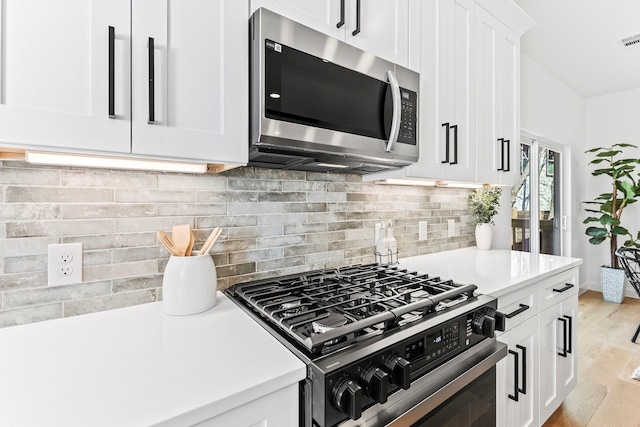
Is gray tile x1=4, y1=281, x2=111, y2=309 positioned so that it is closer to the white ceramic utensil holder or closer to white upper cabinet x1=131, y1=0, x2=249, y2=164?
the white ceramic utensil holder

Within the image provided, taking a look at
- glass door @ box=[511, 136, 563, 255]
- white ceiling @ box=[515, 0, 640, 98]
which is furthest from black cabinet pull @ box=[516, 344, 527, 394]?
white ceiling @ box=[515, 0, 640, 98]

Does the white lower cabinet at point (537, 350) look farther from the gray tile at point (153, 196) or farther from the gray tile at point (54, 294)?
the gray tile at point (54, 294)

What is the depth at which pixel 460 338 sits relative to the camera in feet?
3.50

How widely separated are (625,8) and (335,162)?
9.51 feet

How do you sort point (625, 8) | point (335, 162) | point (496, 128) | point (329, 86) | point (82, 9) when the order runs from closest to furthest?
point (82, 9) < point (329, 86) < point (335, 162) < point (496, 128) < point (625, 8)

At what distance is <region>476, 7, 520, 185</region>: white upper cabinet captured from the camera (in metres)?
1.93

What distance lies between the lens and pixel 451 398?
102cm

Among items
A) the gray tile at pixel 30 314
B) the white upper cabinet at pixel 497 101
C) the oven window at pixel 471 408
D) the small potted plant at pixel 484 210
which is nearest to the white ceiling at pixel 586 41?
the white upper cabinet at pixel 497 101

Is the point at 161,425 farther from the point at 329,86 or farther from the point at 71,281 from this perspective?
the point at 329,86

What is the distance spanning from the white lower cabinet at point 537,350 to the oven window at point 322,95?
96 cm

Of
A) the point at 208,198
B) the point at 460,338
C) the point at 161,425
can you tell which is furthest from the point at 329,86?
the point at 161,425

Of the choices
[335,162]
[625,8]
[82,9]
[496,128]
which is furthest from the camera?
[625,8]

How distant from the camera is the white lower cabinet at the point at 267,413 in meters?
0.66

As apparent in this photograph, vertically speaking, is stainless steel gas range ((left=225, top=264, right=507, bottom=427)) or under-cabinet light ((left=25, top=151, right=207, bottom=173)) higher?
under-cabinet light ((left=25, top=151, right=207, bottom=173))
